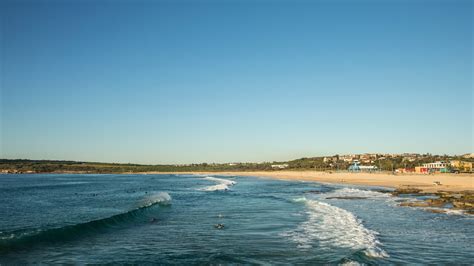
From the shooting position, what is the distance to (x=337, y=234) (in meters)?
20.8

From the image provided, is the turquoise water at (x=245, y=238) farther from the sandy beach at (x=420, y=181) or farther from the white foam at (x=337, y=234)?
the sandy beach at (x=420, y=181)

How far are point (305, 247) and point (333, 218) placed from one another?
10.1 meters

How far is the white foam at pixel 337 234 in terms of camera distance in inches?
691

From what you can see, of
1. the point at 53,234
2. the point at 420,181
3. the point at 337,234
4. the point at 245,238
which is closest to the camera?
the point at 245,238

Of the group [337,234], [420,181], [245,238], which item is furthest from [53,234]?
[420,181]

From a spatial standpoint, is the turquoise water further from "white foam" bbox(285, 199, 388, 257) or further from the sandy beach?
the sandy beach

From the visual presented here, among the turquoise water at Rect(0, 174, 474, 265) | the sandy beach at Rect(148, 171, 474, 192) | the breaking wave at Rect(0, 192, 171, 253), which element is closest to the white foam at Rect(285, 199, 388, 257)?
the turquoise water at Rect(0, 174, 474, 265)

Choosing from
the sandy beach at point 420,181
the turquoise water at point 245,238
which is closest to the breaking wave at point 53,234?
the turquoise water at point 245,238

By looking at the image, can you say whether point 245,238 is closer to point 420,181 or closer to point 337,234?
point 337,234

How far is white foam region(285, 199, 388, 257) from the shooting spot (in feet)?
57.6

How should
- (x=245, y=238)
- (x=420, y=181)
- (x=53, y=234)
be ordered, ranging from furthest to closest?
1. (x=420, y=181)
2. (x=53, y=234)
3. (x=245, y=238)

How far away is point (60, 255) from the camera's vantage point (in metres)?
16.5

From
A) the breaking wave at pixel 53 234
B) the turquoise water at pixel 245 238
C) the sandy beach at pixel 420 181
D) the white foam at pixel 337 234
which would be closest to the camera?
the turquoise water at pixel 245 238

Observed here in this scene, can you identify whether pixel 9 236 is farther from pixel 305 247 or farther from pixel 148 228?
pixel 305 247
